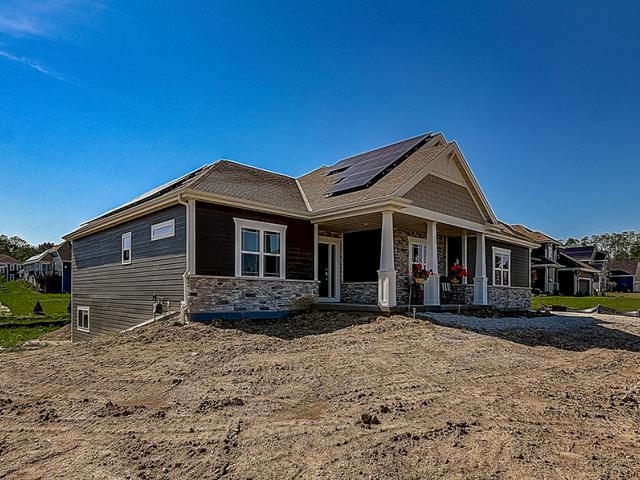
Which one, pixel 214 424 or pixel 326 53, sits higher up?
pixel 326 53

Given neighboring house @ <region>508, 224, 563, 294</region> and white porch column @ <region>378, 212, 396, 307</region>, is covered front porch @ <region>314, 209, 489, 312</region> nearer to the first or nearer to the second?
white porch column @ <region>378, 212, 396, 307</region>

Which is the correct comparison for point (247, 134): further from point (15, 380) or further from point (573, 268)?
point (573, 268)

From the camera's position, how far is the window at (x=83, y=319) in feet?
54.1

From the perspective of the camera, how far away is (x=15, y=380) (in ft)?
23.2

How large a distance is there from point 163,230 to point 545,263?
1339 inches

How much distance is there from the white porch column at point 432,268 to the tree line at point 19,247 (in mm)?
89403

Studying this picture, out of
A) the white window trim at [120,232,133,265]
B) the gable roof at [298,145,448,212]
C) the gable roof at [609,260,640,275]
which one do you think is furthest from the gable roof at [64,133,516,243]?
the gable roof at [609,260,640,275]

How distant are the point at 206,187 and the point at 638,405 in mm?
9807

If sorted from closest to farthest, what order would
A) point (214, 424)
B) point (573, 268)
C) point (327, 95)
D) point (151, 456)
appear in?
point (151, 456) → point (214, 424) → point (327, 95) → point (573, 268)

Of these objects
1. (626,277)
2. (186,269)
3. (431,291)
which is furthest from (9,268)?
(626,277)

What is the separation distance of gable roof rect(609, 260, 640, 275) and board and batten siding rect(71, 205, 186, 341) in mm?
71386

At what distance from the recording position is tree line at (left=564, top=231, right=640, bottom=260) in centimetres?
9200

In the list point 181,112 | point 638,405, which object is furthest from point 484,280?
point 181,112

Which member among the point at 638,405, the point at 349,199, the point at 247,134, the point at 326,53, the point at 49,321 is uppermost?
the point at 326,53
